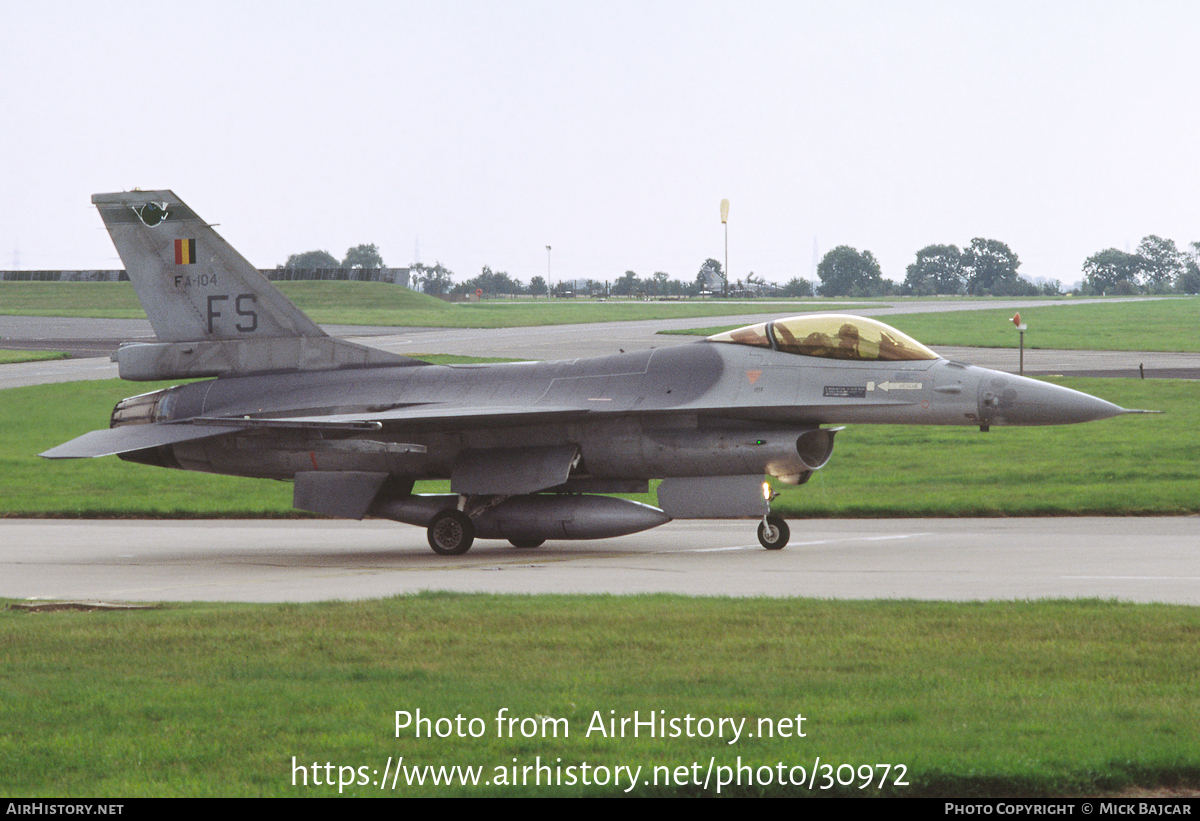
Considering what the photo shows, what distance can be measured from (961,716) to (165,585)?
10.1 meters

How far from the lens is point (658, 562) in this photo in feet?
52.4

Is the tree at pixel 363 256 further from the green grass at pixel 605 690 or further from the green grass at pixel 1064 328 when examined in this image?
the green grass at pixel 605 690

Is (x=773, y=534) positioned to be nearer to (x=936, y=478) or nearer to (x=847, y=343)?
(x=847, y=343)

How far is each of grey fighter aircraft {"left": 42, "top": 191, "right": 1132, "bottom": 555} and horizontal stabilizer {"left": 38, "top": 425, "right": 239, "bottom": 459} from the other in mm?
35

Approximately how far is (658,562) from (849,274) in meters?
165

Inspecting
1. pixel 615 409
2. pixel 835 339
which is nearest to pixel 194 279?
pixel 615 409

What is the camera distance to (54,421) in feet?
114

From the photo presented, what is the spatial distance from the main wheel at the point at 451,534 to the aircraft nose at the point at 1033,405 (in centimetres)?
675

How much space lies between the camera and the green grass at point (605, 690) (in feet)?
20.0

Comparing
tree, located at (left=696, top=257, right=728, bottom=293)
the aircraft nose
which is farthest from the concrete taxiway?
tree, located at (left=696, top=257, right=728, bottom=293)

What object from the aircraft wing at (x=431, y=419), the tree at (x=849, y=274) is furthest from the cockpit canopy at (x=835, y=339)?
the tree at (x=849, y=274)

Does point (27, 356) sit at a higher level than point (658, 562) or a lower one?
higher

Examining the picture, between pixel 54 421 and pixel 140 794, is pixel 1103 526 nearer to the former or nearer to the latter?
pixel 140 794

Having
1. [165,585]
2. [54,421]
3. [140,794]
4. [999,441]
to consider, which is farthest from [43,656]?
[54,421]
